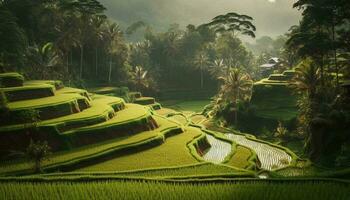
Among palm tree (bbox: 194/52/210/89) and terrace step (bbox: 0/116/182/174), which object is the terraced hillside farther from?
palm tree (bbox: 194/52/210/89)

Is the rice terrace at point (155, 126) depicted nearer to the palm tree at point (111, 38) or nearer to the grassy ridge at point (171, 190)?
the grassy ridge at point (171, 190)

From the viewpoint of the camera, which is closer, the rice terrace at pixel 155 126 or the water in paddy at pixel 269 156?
the rice terrace at pixel 155 126

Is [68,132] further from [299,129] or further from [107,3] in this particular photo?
[107,3]

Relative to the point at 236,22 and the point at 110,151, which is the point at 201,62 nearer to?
the point at 236,22

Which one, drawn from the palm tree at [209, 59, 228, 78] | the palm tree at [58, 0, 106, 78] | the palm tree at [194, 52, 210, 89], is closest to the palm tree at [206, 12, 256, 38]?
the palm tree at [209, 59, 228, 78]

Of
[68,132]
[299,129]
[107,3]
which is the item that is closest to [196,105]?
[299,129]

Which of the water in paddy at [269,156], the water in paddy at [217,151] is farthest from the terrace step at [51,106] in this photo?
the water in paddy at [269,156]
